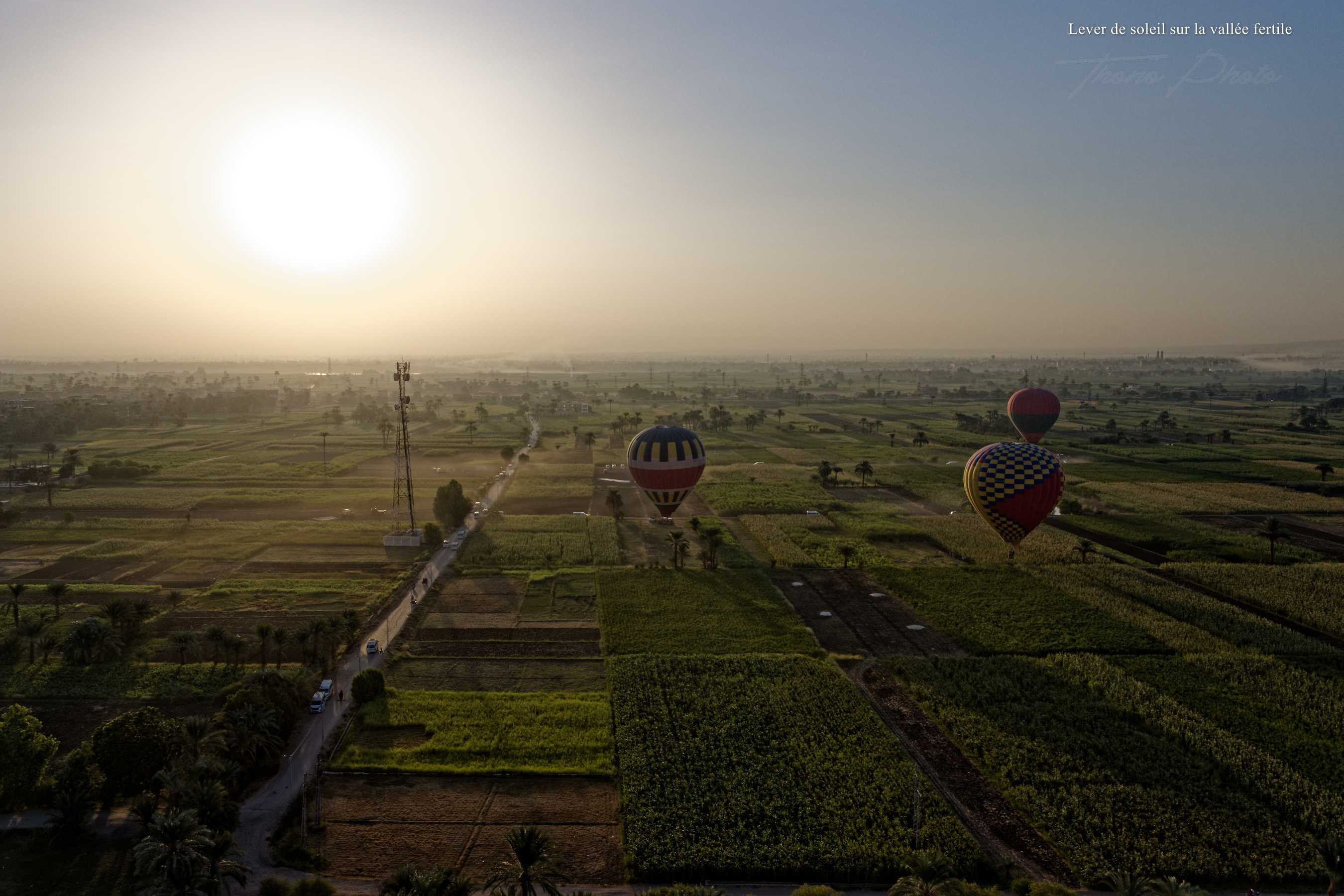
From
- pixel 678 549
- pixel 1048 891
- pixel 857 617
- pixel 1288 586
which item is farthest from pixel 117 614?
pixel 1288 586

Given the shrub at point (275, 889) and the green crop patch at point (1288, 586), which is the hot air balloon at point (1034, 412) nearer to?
the green crop patch at point (1288, 586)

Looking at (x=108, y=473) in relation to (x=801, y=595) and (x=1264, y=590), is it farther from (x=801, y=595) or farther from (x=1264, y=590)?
(x=1264, y=590)

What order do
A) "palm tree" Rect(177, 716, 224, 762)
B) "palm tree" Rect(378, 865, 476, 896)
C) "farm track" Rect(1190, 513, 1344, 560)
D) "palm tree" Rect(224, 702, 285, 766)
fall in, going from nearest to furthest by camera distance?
"palm tree" Rect(378, 865, 476, 896), "palm tree" Rect(177, 716, 224, 762), "palm tree" Rect(224, 702, 285, 766), "farm track" Rect(1190, 513, 1344, 560)

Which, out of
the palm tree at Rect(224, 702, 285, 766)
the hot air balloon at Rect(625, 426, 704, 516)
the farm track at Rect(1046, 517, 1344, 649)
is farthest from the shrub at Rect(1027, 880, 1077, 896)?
the hot air balloon at Rect(625, 426, 704, 516)

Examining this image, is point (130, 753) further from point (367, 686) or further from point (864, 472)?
point (864, 472)

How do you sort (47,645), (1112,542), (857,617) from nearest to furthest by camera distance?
(47,645) < (857,617) < (1112,542)

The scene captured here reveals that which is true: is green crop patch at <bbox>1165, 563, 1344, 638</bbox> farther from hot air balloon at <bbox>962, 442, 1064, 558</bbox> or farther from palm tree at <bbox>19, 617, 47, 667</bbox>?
palm tree at <bbox>19, 617, 47, 667</bbox>
